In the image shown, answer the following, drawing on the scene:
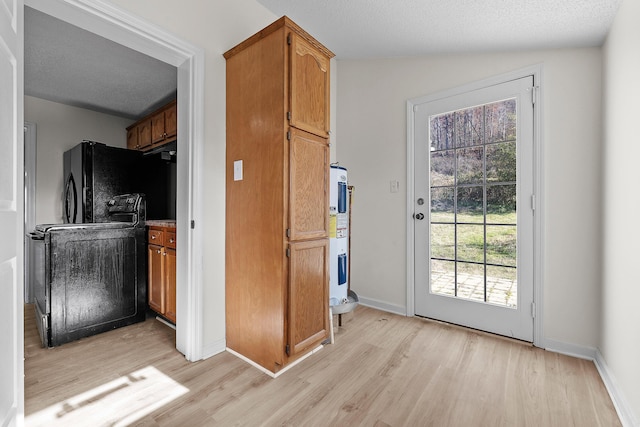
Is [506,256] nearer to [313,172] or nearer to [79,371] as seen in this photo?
[313,172]

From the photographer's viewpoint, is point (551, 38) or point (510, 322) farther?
point (510, 322)

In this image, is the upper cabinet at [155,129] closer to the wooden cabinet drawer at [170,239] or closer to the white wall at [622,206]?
the wooden cabinet drawer at [170,239]

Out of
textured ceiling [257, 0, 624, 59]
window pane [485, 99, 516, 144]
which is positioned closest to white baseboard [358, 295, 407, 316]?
window pane [485, 99, 516, 144]

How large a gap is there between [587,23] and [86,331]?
397cm

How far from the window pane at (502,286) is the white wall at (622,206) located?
50cm

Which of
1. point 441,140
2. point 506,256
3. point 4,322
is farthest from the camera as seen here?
point 441,140

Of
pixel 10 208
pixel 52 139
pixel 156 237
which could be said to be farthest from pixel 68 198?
pixel 10 208

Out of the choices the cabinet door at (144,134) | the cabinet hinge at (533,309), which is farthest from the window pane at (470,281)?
the cabinet door at (144,134)

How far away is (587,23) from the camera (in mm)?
1732

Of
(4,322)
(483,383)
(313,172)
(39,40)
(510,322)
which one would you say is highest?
(39,40)

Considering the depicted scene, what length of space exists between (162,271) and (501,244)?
9.08 ft

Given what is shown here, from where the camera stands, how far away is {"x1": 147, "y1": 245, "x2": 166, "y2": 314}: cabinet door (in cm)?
250

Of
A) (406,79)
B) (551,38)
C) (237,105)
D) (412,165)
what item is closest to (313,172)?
(237,105)

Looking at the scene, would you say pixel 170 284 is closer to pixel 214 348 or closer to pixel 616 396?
pixel 214 348
